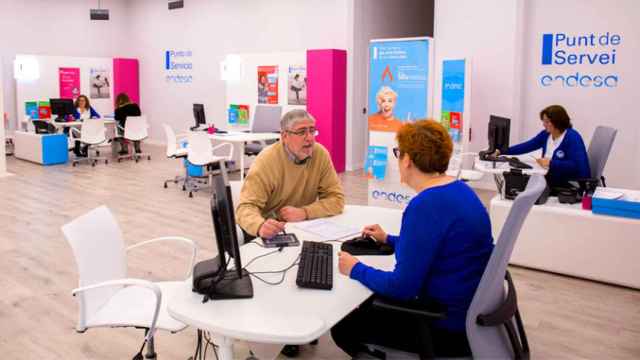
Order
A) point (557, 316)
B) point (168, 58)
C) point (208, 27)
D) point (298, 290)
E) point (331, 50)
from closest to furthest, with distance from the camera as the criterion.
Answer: point (298, 290) → point (557, 316) → point (331, 50) → point (208, 27) → point (168, 58)

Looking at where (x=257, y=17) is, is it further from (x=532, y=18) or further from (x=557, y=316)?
(x=557, y=316)

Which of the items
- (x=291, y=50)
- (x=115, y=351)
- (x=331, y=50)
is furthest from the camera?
(x=291, y=50)

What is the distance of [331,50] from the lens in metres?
10.0

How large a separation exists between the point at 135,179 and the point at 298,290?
315 inches

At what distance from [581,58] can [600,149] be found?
2663 mm

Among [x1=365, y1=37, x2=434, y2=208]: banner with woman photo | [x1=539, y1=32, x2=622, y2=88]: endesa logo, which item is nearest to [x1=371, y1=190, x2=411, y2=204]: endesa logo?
[x1=365, y1=37, x2=434, y2=208]: banner with woman photo

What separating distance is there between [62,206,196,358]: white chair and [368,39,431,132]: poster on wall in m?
4.38

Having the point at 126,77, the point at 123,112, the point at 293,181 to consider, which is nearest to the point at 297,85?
the point at 123,112

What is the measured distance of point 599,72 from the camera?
304 inches

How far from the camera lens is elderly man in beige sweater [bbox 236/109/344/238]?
329 centimetres

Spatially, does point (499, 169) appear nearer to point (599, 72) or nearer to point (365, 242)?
point (599, 72)

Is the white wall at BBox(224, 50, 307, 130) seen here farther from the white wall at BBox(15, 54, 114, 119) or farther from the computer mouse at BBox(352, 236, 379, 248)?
the computer mouse at BBox(352, 236, 379, 248)

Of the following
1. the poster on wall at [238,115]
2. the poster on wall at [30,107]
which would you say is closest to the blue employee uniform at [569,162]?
the poster on wall at [238,115]

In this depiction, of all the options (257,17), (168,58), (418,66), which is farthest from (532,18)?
(168,58)
